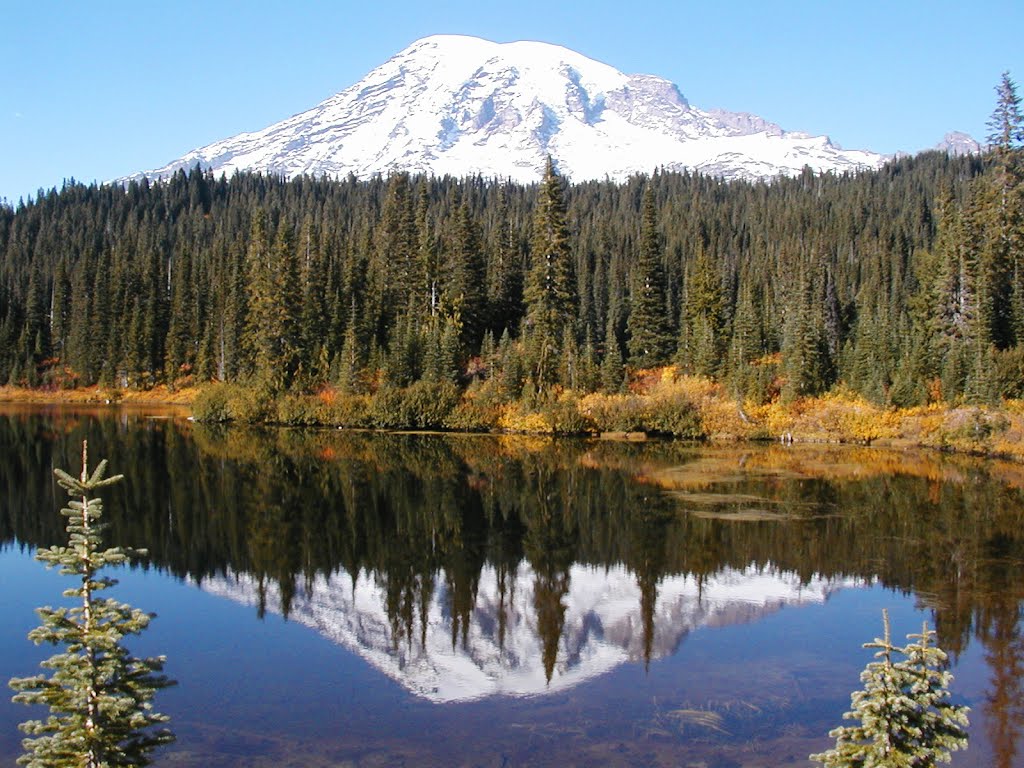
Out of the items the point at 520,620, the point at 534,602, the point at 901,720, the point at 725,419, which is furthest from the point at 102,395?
the point at 901,720

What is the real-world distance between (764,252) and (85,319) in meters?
83.8

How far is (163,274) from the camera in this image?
120m

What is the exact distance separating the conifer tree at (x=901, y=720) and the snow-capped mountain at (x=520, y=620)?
9.53 meters

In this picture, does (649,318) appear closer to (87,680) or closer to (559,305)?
(559,305)

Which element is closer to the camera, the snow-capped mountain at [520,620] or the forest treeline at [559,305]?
the snow-capped mountain at [520,620]

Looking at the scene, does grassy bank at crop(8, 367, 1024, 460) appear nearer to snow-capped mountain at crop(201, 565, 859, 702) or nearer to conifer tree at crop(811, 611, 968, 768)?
snow-capped mountain at crop(201, 565, 859, 702)

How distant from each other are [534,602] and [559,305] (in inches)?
2076

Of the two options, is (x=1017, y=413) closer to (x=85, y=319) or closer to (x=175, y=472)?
(x=175, y=472)

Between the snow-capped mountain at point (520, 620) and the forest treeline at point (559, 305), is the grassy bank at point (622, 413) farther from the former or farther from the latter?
the snow-capped mountain at point (520, 620)

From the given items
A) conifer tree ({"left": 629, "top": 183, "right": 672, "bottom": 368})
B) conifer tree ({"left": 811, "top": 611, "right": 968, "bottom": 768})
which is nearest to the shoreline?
conifer tree ({"left": 629, "top": 183, "right": 672, "bottom": 368})

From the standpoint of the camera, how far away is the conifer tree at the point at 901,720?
9.23 meters

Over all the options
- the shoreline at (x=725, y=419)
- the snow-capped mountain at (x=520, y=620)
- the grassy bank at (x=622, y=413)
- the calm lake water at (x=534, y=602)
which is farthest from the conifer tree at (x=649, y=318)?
the snow-capped mountain at (x=520, y=620)

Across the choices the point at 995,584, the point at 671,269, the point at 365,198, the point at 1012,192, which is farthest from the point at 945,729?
the point at 365,198

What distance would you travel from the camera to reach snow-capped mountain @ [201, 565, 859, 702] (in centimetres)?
1912
